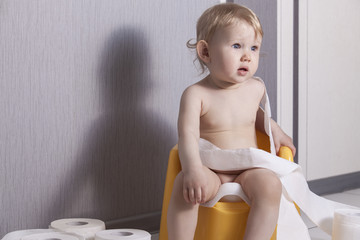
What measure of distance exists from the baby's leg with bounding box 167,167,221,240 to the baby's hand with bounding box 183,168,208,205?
0.06 ft

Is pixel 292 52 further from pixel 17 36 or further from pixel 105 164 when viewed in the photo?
pixel 17 36

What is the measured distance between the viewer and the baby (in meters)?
1.01

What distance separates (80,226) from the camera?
3.50 feet

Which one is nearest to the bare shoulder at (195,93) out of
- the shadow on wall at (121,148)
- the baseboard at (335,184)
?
the shadow on wall at (121,148)

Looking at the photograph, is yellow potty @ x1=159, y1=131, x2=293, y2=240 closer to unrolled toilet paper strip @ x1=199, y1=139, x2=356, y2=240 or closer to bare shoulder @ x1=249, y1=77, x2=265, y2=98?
unrolled toilet paper strip @ x1=199, y1=139, x2=356, y2=240

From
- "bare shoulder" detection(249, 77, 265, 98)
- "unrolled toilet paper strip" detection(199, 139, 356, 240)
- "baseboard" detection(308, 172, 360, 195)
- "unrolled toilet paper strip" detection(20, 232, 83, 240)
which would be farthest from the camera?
"baseboard" detection(308, 172, 360, 195)

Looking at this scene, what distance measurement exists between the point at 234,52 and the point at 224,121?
0.50 ft

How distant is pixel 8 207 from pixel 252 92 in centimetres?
60

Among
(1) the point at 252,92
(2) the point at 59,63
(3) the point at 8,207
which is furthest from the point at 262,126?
(3) the point at 8,207

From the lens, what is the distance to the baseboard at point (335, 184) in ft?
6.09

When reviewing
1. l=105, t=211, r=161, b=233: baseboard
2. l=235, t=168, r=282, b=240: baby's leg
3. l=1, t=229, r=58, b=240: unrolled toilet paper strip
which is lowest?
l=105, t=211, r=161, b=233: baseboard

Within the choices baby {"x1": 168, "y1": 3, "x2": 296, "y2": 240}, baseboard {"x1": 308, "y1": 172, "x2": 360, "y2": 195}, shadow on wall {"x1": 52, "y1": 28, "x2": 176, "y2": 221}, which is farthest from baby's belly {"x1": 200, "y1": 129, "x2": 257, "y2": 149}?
baseboard {"x1": 308, "y1": 172, "x2": 360, "y2": 195}

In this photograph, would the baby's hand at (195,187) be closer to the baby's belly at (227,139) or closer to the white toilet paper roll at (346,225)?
the baby's belly at (227,139)

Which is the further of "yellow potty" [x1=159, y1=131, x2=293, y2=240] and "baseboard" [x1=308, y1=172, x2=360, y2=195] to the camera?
"baseboard" [x1=308, y1=172, x2=360, y2=195]
